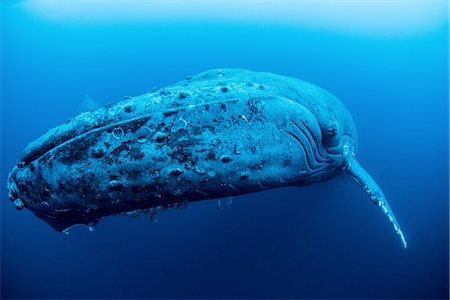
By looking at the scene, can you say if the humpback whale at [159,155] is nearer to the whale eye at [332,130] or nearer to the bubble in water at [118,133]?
the bubble in water at [118,133]

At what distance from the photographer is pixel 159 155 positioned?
9.88ft

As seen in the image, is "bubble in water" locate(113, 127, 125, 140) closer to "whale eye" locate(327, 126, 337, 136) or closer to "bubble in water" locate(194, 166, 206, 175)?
"bubble in water" locate(194, 166, 206, 175)

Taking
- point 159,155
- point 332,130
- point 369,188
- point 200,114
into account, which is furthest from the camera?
point 369,188

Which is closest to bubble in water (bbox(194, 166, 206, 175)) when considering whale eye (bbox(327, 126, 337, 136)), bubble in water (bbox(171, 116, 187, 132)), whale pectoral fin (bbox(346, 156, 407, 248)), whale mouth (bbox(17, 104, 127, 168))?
bubble in water (bbox(171, 116, 187, 132))

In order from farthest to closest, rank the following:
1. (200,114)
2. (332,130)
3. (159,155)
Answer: (332,130)
(200,114)
(159,155)

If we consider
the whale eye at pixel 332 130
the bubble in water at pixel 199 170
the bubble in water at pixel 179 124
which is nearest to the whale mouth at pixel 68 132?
the bubble in water at pixel 179 124

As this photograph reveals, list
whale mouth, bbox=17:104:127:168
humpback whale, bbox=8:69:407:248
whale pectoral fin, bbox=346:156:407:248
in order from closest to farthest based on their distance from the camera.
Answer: humpback whale, bbox=8:69:407:248 < whale mouth, bbox=17:104:127:168 < whale pectoral fin, bbox=346:156:407:248

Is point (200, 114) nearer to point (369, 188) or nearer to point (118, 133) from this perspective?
point (118, 133)

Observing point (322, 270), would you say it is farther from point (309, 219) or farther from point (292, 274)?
point (309, 219)

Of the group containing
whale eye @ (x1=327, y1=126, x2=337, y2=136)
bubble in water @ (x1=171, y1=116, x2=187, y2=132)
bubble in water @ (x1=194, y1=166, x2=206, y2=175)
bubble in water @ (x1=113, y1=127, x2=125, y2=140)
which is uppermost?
whale eye @ (x1=327, y1=126, x2=337, y2=136)

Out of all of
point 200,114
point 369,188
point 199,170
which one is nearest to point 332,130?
point 369,188

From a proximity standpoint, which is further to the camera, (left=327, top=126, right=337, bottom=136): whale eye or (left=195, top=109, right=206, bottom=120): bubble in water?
(left=327, top=126, right=337, bottom=136): whale eye

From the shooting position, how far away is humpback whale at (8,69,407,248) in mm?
3016

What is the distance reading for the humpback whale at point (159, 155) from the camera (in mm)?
3016
